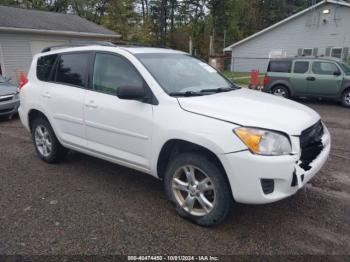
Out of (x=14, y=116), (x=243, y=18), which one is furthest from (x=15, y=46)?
(x=243, y=18)

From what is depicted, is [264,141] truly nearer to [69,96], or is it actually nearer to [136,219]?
[136,219]

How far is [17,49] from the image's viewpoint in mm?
15539

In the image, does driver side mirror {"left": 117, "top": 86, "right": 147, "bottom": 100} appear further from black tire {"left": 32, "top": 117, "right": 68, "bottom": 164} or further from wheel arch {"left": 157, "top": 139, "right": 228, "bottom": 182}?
black tire {"left": 32, "top": 117, "right": 68, "bottom": 164}

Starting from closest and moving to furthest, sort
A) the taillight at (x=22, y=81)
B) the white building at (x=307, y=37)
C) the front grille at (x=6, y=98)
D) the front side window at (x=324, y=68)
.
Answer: the taillight at (x=22, y=81) < the front grille at (x=6, y=98) < the front side window at (x=324, y=68) < the white building at (x=307, y=37)

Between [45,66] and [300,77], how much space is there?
9.09m

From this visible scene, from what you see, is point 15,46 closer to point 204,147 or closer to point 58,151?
point 58,151

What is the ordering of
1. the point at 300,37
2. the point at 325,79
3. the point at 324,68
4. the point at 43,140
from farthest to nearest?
the point at 300,37, the point at 324,68, the point at 325,79, the point at 43,140

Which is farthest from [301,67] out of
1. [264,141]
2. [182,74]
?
[264,141]

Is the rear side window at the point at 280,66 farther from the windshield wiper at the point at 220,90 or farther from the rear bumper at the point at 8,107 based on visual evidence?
the rear bumper at the point at 8,107

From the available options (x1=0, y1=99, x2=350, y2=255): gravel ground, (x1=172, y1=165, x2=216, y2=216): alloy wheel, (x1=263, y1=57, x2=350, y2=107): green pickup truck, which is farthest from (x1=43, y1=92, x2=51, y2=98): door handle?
(x1=263, y1=57, x2=350, y2=107): green pickup truck

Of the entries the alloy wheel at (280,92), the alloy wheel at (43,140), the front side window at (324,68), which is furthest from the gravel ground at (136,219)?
Result: the alloy wheel at (280,92)

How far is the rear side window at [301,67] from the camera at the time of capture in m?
11.1

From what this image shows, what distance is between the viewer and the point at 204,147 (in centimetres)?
295

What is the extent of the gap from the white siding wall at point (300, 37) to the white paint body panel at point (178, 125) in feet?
74.0
